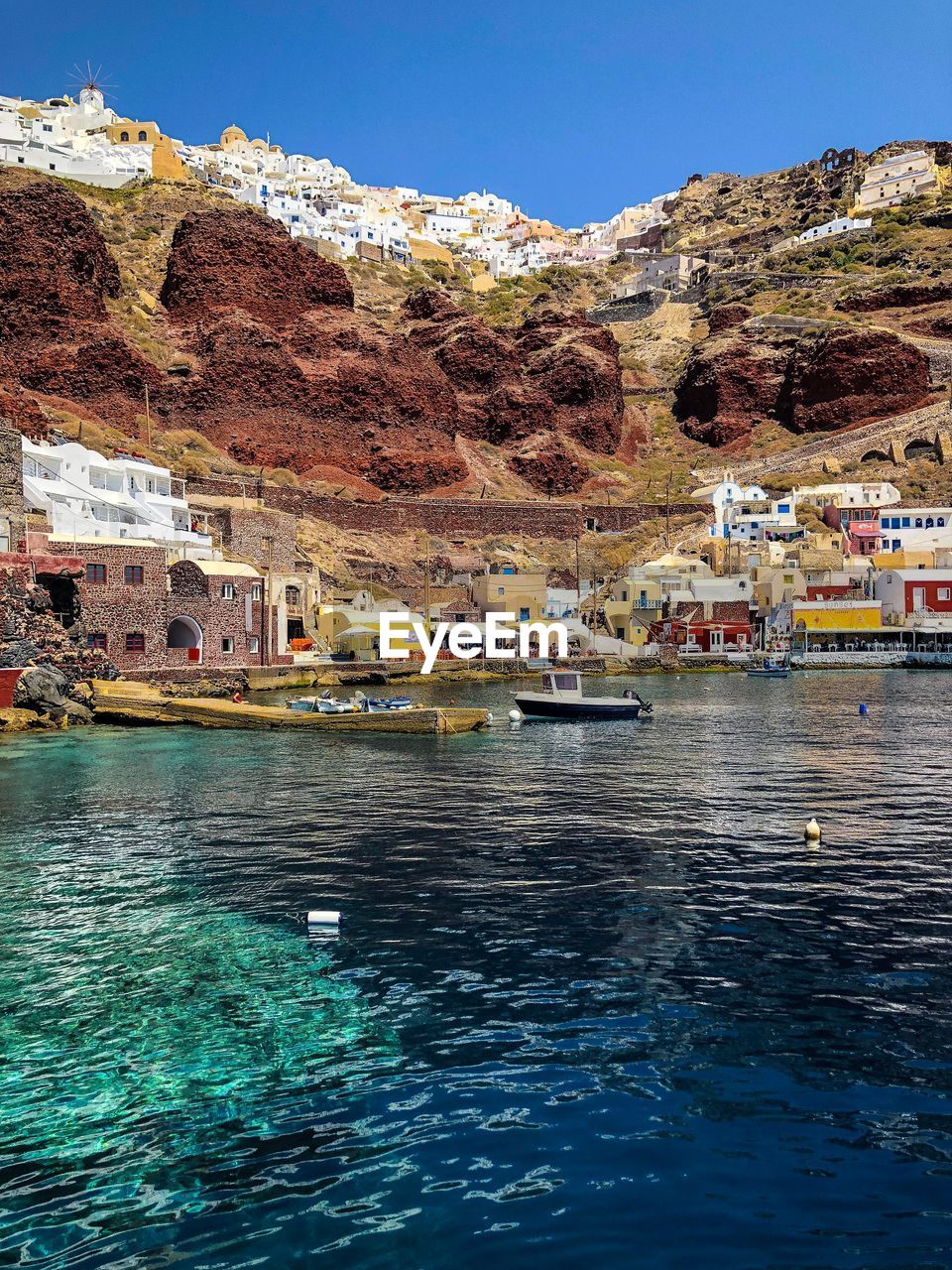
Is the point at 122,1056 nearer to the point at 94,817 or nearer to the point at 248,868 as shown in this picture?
the point at 248,868

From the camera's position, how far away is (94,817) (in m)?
22.2

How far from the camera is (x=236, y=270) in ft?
340

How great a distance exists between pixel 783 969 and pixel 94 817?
15636 millimetres

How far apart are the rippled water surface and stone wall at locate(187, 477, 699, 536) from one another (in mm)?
63003

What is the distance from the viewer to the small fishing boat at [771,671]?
6612 centimetres

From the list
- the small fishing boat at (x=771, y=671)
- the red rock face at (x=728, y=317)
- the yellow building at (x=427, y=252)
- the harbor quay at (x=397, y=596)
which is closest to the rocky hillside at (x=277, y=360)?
the harbor quay at (x=397, y=596)

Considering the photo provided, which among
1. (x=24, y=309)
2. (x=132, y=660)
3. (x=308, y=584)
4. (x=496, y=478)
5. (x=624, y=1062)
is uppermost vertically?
(x=24, y=309)

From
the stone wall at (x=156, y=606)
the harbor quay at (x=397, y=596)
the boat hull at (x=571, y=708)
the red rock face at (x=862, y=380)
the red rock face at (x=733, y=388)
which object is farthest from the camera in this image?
the red rock face at (x=733, y=388)

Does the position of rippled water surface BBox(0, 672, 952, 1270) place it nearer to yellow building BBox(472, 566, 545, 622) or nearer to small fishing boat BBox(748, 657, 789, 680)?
small fishing boat BBox(748, 657, 789, 680)

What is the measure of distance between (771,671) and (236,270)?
69.9 meters

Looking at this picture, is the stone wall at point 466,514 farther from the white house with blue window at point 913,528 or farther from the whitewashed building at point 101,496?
the white house with blue window at point 913,528

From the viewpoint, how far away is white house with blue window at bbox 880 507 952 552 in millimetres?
87188

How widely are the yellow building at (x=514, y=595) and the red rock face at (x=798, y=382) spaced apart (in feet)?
166

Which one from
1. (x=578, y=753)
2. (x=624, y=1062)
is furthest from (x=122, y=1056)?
(x=578, y=753)
